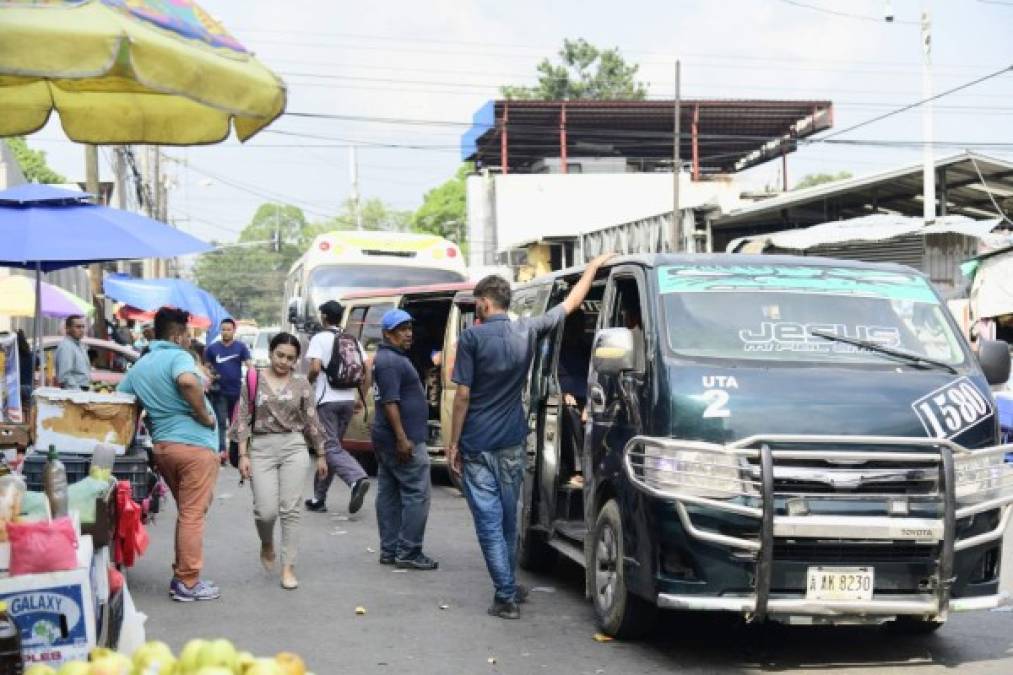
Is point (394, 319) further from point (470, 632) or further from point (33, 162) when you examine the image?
point (33, 162)

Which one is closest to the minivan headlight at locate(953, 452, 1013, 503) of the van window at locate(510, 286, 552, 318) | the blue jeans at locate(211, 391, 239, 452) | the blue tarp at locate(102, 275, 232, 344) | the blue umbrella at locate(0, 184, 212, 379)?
the van window at locate(510, 286, 552, 318)

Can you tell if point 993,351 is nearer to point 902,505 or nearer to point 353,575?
point 902,505

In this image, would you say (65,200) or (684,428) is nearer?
(684,428)

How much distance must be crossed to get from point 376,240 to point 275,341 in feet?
42.3

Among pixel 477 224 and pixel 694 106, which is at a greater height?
pixel 694 106

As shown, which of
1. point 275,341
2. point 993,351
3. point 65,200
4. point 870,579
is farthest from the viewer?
point 65,200

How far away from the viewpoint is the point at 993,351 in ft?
24.3

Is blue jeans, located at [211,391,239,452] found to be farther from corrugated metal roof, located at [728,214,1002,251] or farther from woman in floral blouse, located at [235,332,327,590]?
woman in floral blouse, located at [235,332,327,590]

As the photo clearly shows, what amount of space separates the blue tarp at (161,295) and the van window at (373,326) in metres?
4.81

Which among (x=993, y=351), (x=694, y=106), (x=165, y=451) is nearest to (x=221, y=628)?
(x=165, y=451)

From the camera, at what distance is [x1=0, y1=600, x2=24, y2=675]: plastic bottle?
15.6ft

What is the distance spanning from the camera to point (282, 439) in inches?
354

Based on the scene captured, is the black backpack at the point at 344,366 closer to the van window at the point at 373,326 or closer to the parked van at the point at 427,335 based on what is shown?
the parked van at the point at 427,335

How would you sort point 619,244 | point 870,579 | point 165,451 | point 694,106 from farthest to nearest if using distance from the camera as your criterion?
point 694,106 < point 619,244 < point 165,451 < point 870,579
